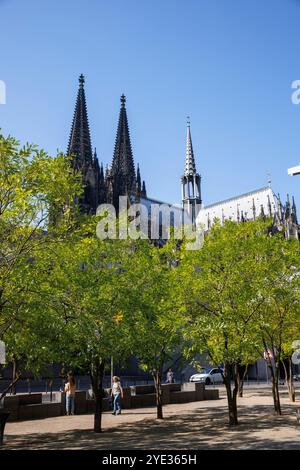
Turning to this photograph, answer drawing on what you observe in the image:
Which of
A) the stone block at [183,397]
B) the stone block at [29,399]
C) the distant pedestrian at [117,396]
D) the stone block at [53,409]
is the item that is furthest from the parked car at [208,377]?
the stone block at [29,399]

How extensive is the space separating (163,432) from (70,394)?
23.5 ft

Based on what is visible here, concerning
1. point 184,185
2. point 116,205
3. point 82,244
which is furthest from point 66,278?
point 184,185

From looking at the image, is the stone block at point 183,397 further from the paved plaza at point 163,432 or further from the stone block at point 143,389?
the paved plaza at point 163,432

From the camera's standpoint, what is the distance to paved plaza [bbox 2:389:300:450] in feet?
47.4

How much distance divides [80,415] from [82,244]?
12.8 m

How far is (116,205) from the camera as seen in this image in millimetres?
95188

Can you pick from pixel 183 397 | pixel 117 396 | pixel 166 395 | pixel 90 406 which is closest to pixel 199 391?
pixel 183 397

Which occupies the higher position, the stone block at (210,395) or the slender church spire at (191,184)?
the slender church spire at (191,184)

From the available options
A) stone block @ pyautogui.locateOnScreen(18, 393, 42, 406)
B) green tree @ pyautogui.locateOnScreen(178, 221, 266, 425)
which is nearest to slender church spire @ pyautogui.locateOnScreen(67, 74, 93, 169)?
stone block @ pyautogui.locateOnScreen(18, 393, 42, 406)

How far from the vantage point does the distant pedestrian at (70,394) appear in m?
22.1

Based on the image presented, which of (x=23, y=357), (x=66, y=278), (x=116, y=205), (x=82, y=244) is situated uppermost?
(x=116, y=205)

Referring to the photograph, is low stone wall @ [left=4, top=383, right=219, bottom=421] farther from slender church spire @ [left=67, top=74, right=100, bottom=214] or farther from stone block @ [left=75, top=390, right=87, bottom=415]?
slender church spire @ [left=67, top=74, right=100, bottom=214]

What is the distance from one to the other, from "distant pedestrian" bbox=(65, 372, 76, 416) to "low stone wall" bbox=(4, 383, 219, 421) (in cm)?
57
